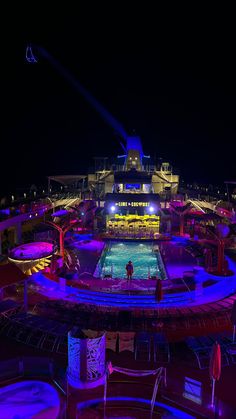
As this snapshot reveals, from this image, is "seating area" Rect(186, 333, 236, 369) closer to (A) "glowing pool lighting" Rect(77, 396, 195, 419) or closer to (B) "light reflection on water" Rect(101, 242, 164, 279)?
(A) "glowing pool lighting" Rect(77, 396, 195, 419)

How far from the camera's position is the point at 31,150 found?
349 ft

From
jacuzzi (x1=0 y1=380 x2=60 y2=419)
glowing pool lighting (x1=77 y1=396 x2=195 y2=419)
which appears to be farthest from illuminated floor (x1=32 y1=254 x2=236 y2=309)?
glowing pool lighting (x1=77 y1=396 x2=195 y2=419)

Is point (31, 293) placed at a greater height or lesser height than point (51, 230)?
lesser

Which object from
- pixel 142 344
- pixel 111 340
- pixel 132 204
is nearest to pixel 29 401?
pixel 111 340

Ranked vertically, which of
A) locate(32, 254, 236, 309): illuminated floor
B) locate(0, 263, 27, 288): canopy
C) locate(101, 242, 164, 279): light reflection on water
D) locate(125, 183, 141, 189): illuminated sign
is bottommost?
locate(32, 254, 236, 309): illuminated floor

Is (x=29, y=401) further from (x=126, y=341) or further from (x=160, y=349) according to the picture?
(x=160, y=349)

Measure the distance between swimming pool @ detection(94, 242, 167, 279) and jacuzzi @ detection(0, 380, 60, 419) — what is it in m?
7.89

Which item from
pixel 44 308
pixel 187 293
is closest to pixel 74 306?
pixel 44 308

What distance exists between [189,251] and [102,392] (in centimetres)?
1277

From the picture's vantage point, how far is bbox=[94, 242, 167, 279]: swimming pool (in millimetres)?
15734

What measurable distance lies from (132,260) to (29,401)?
11363 mm

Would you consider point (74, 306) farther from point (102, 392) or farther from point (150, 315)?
point (102, 392)

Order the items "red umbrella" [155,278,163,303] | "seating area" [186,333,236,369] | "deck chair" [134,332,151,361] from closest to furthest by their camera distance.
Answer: "seating area" [186,333,236,369] → "deck chair" [134,332,151,361] → "red umbrella" [155,278,163,303]

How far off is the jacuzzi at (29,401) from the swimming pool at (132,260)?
311 inches
